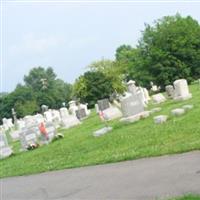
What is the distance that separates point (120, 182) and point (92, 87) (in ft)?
180

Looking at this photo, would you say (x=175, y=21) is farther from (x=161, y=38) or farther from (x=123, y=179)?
(x=123, y=179)

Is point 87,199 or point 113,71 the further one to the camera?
point 113,71

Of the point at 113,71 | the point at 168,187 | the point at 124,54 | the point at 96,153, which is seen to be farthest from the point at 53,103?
the point at 168,187

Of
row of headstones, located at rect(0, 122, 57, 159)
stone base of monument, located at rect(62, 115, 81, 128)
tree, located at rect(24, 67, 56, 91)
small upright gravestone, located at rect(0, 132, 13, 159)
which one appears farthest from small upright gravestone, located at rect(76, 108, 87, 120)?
tree, located at rect(24, 67, 56, 91)

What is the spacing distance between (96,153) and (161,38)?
141 ft

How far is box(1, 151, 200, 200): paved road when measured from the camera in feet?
29.4

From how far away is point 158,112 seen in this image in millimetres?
22547

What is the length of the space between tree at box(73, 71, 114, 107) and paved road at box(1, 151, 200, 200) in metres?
50.0

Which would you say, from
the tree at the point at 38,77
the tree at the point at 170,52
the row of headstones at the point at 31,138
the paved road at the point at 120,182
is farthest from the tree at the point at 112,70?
the tree at the point at 38,77

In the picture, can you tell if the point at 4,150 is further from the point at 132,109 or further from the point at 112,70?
the point at 112,70

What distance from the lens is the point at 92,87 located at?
65.2 metres

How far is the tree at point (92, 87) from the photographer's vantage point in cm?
6456

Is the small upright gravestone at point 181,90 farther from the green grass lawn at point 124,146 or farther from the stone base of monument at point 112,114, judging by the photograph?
the green grass lawn at point 124,146

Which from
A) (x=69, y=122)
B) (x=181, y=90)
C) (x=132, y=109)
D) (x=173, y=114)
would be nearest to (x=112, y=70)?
(x=69, y=122)
